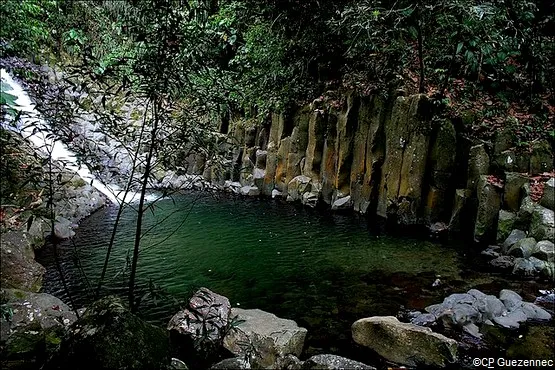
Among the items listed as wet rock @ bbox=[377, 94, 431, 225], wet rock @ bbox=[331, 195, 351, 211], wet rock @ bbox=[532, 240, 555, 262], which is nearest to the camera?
wet rock @ bbox=[532, 240, 555, 262]

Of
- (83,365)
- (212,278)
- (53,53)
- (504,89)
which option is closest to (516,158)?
(504,89)

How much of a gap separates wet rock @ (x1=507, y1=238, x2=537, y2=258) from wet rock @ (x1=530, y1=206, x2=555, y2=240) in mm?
147

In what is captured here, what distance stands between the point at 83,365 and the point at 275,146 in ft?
47.8

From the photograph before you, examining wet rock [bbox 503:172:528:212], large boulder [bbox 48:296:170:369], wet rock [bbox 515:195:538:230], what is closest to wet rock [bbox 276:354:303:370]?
large boulder [bbox 48:296:170:369]

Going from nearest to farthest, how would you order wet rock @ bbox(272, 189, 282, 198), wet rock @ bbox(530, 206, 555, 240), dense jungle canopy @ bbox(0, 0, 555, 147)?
dense jungle canopy @ bbox(0, 0, 555, 147) < wet rock @ bbox(530, 206, 555, 240) < wet rock @ bbox(272, 189, 282, 198)

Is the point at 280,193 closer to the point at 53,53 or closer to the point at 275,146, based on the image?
the point at 275,146

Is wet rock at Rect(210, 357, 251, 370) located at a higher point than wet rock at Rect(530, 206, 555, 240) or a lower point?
lower

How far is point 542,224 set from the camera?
7734 mm

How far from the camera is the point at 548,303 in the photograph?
20.4ft

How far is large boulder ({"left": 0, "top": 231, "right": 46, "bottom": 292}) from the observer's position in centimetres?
640

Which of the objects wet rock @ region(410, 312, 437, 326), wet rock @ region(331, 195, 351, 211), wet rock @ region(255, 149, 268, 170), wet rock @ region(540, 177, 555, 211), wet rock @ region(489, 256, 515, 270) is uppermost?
wet rock @ region(255, 149, 268, 170)

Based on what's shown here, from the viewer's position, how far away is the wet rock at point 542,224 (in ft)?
24.9

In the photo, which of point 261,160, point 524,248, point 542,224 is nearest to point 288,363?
point 524,248

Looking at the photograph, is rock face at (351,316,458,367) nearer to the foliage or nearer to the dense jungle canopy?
the dense jungle canopy
